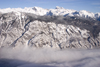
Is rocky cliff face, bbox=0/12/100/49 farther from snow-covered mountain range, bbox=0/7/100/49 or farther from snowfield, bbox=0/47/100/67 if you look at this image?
snowfield, bbox=0/47/100/67

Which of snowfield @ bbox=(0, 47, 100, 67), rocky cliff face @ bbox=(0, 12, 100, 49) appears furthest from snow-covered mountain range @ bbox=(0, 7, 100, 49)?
snowfield @ bbox=(0, 47, 100, 67)

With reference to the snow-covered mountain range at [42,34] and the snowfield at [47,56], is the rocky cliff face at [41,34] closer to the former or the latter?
the snow-covered mountain range at [42,34]

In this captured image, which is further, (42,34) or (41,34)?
(42,34)

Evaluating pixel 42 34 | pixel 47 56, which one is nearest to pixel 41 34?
pixel 42 34

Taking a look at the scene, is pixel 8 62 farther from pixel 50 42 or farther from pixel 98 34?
pixel 98 34

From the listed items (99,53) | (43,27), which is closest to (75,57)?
(99,53)

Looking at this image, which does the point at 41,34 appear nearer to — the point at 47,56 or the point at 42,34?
the point at 42,34

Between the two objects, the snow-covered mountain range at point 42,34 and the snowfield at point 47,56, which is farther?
the snow-covered mountain range at point 42,34

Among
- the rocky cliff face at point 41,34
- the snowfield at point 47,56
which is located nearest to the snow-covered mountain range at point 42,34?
the rocky cliff face at point 41,34
